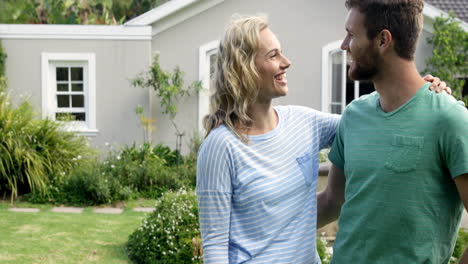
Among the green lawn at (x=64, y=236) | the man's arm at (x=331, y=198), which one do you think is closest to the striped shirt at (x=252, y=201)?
the man's arm at (x=331, y=198)

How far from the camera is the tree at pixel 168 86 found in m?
12.5

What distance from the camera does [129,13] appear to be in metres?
30.2

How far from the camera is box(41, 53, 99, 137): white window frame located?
507 inches

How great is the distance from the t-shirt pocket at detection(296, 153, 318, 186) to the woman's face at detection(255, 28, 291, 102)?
281 millimetres

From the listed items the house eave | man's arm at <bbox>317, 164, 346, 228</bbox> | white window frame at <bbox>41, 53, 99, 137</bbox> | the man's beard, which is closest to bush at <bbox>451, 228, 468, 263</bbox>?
man's arm at <bbox>317, 164, 346, 228</bbox>

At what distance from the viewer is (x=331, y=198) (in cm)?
266

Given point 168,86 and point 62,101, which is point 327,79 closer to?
point 168,86

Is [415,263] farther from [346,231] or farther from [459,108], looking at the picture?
[459,108]

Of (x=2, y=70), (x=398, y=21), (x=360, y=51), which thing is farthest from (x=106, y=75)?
(x=398, y=21)

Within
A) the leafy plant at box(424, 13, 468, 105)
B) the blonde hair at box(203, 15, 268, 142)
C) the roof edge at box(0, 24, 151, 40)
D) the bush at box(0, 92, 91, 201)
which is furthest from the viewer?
the roof edge at box(0, 24, 151, 40)

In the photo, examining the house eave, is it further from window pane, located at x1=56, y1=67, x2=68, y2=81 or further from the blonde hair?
the blonde hair

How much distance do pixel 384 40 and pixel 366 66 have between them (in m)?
0.12

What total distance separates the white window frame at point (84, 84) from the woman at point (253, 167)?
427 inches

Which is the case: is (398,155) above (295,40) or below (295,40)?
below
